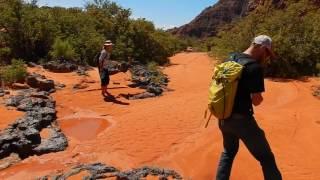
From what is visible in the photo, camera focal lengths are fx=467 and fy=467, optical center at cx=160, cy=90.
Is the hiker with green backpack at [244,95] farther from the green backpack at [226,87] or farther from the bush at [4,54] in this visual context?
the bush at [4,54]

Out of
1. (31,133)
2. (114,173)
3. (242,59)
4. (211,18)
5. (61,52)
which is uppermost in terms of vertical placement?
(211,18)

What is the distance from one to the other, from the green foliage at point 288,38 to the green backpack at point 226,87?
1007 cm

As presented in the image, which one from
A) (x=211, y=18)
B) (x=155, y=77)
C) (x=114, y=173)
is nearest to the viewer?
(x=114, y=173)

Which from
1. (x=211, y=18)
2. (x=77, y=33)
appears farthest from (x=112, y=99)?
(x=211, y=18)

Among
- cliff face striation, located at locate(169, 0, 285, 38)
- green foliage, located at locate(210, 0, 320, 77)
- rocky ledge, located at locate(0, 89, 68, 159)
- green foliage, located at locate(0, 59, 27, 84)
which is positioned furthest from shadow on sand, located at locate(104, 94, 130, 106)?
cliff face striation, located at locate(169, 0, 285, 38)

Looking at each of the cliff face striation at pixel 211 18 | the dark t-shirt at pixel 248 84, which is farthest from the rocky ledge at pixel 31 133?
the cliff face striation at pixel 211 18

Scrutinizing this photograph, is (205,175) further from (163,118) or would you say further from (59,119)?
(59,119)

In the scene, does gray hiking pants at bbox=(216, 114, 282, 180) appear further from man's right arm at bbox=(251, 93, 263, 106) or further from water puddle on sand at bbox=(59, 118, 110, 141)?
water puddle on sand at bbox=(59, 118, 110, 141)

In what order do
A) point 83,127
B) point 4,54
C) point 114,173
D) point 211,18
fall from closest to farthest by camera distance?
point 114,173, point 83,127, point 4,54, point 211,18

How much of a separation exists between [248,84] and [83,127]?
496 cm

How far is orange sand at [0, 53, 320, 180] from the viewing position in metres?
6.21

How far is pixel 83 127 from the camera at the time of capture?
856 centimetres

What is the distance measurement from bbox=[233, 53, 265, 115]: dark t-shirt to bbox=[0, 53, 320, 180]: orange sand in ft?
5.87

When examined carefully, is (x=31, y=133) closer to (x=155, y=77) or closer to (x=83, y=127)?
(x=83, y=127)
